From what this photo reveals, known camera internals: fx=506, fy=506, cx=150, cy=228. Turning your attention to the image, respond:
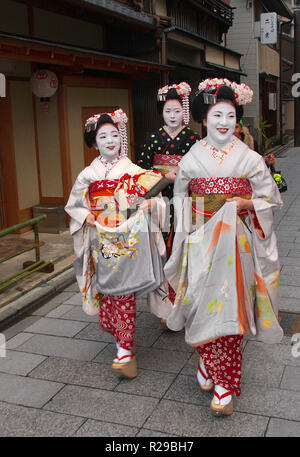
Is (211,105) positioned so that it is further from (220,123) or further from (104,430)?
(104,430)

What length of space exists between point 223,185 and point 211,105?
640mm

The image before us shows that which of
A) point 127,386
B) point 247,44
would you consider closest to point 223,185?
point 127,386

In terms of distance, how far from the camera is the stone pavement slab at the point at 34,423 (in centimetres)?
354

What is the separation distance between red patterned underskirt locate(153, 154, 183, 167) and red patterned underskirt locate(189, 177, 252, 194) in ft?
4.61

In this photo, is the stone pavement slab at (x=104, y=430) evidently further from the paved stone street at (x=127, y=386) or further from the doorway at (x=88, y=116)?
the doorway at (x=88, y=116)

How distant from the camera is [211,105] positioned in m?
3.91

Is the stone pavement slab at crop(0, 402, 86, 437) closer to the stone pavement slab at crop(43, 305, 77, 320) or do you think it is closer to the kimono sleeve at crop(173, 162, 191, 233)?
the kimono sleeve at crop(173, 162, 191, 233)

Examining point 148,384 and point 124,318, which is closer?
Answer: point 148,384

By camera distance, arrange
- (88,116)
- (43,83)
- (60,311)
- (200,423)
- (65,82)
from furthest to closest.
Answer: (88,116), (65,82), (43,83), (60,311), (200,423)

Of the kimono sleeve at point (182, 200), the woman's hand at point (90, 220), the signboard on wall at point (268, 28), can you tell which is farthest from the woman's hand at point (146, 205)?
the signboard on wall at point (268, 28)

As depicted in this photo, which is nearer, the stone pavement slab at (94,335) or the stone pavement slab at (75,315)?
the stone pavement slab at (94,335)

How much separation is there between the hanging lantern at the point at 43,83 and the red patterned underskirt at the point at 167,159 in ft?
12.7

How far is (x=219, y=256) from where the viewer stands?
372 centimetres

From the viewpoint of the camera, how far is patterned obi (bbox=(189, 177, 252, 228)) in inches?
150
